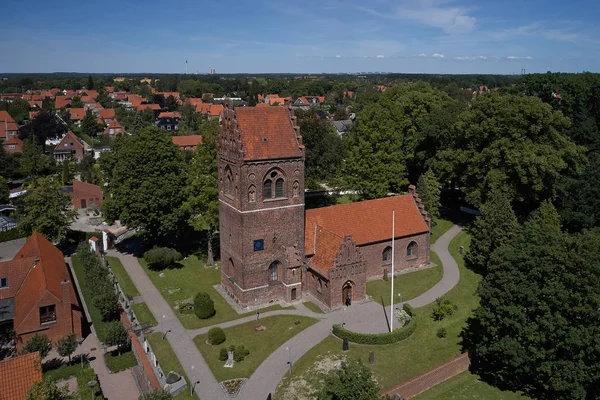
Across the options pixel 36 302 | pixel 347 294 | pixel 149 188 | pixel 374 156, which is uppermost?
pixel 374 156

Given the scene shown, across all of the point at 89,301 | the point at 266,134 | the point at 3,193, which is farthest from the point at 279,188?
the point at 3,193

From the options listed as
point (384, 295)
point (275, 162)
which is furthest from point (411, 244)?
point (275, 162)

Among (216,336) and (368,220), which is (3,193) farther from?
(368,220)

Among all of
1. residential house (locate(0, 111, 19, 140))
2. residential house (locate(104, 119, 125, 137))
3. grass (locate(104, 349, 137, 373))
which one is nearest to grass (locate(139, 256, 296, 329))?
grass (locate(104, 349, 137, 373))

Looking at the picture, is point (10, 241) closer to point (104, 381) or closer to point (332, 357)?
point (104, 381)

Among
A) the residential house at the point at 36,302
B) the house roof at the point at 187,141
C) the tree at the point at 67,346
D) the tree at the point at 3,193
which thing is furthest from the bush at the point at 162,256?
the house roof at the point at 187,141
